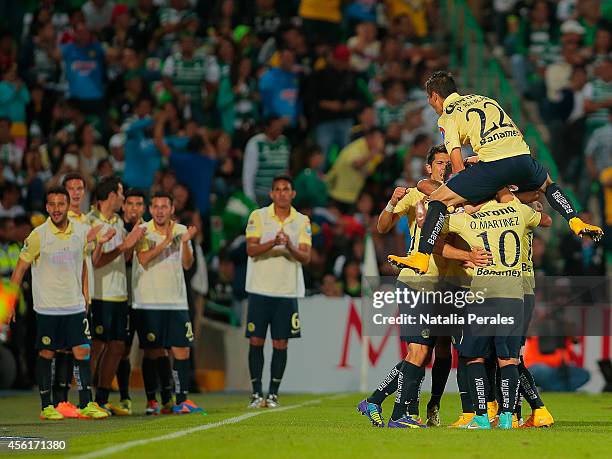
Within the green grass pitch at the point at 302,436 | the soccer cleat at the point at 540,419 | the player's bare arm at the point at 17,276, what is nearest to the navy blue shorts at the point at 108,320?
the green grass pitch at the point at 302,436

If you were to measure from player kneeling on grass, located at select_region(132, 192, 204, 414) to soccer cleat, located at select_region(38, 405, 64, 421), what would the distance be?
133cm

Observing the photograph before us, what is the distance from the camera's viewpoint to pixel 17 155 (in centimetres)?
2102

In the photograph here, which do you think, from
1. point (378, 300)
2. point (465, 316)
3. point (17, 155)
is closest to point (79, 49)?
point (17, 155)

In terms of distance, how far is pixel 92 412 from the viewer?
12664 mm

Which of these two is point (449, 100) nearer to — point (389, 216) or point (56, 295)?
point (389, 216)

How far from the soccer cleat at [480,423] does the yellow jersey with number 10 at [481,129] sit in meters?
2.04

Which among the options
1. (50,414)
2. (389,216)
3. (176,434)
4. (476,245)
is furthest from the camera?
(50,414)

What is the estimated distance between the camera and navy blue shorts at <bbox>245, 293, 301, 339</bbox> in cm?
1452

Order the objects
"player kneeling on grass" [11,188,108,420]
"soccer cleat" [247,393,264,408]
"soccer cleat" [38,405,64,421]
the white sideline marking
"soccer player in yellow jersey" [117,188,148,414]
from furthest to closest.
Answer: "soccer cleat" [247,393,264,408], "soccer player in yellow jersey" [117,188,148,414], "player kneeling on grass" [11,188,108,420], "soccer cleat" [38,405,64,421], the white sideline marking

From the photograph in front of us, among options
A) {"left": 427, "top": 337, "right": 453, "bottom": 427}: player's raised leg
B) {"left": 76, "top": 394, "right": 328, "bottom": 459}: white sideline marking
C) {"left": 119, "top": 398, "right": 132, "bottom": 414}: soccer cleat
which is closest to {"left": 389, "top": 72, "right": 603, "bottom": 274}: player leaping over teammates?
{"left": 427, "top": 337, "right": 453, "bottom": 427}: player's raised leg

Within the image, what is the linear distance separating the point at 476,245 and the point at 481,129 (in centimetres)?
93

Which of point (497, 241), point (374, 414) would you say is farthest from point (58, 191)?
point (497, 241)

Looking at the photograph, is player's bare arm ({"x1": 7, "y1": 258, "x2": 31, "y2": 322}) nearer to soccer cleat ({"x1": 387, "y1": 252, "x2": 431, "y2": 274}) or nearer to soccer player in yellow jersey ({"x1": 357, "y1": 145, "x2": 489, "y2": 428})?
soccer player in yellow jersey ({"x1": 357, "y1": 145, "x2": 489, "y2": 428})

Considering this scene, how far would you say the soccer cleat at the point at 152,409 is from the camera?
529 inches
